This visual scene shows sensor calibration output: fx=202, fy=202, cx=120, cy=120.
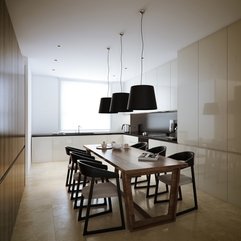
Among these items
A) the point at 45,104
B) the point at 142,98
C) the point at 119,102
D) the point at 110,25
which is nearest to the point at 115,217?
the point at 142,98

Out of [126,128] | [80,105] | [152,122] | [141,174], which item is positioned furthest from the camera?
[126,128]

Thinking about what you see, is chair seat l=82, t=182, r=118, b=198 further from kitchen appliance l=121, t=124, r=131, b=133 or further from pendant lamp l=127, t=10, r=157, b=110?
kitchen appliance l=121, t=124, r=131, b=133

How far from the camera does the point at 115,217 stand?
104 inches

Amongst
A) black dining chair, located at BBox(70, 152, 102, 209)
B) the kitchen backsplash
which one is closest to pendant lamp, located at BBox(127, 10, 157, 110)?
black dining chair, located at BBox(70, 152, 102, 209)

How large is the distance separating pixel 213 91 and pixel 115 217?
243 cm

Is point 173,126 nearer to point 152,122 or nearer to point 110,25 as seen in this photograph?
point 152,122

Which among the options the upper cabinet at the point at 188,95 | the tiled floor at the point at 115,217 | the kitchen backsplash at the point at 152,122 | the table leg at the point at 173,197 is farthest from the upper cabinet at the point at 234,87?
the kitchen backsplash at the point at 152,122

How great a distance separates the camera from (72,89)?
22.0 feet

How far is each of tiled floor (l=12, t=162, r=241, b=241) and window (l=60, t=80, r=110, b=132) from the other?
3431 mm

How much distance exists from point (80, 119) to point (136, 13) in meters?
4.69

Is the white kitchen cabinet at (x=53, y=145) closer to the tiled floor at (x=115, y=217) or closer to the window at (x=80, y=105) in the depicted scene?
the window at (x=80, y=105)

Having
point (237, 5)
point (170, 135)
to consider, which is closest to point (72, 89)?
point (170, 135)

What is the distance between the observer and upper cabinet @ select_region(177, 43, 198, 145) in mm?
3680

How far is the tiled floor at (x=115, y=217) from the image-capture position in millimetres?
2205
